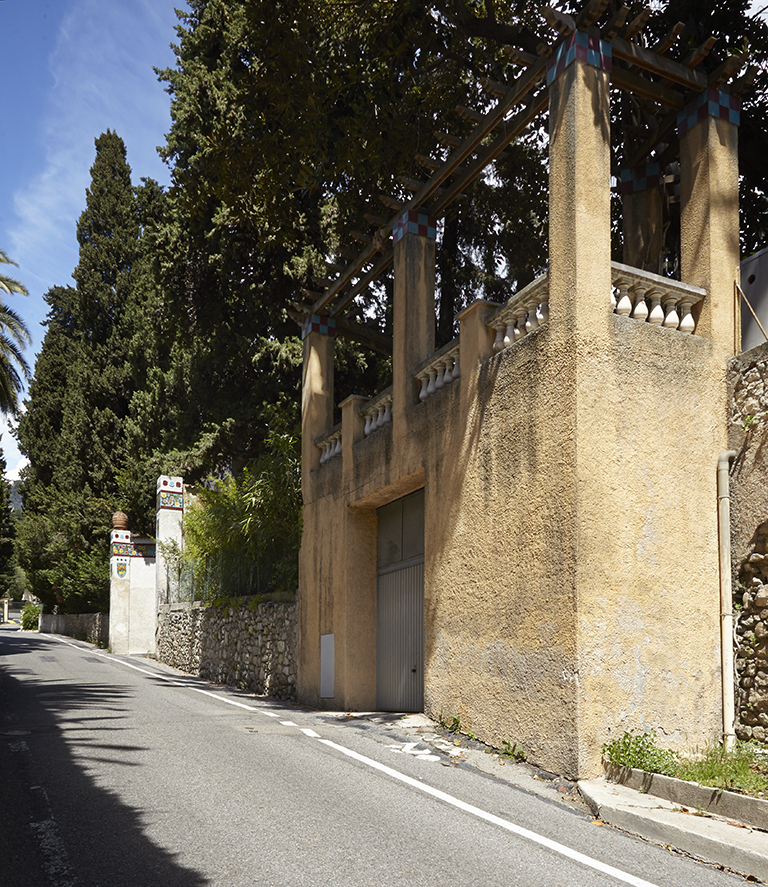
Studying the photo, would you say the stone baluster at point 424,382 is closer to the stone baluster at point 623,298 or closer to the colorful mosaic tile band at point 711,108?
the stone baluster at point 623,298

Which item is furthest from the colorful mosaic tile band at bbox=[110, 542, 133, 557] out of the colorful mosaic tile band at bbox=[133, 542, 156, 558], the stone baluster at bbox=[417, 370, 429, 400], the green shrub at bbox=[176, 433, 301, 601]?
the stone baluster at bbox=[417, 370, 429, 400]

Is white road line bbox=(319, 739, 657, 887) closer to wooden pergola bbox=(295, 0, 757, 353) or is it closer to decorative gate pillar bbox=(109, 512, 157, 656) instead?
wooden pergola bbox=(295, 0, 757, 353)

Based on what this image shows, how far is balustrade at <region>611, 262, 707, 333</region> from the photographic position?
916cm

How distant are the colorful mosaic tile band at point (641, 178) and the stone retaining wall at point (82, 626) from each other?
31.4 m

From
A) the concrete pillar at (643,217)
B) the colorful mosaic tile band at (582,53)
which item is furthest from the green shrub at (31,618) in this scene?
the colorful mosaic tile band at (582,53)

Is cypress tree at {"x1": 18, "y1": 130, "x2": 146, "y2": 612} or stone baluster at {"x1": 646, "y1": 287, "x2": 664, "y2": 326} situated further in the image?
cypress tree at {"x1": 18, "y1": 130, "x2": 146, "y2": 612}

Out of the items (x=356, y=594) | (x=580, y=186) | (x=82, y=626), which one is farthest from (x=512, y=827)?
(x=82, y=626)

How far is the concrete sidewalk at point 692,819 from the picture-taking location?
5695 mm

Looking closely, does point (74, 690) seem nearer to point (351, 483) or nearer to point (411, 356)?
point (351, 483)

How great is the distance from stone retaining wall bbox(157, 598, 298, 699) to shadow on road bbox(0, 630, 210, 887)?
16.8 ft

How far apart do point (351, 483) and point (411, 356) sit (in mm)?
2650

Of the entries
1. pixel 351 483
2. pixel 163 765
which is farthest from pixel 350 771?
pixel 351 483

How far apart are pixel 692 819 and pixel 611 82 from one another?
8.13 meters

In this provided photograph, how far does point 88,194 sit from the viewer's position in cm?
4341
